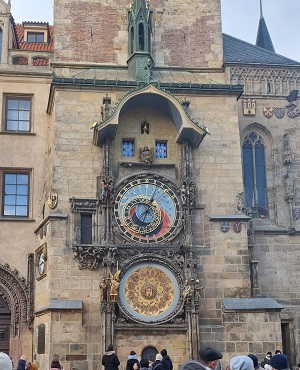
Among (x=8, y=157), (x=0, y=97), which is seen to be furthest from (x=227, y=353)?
(x=0, y=97)

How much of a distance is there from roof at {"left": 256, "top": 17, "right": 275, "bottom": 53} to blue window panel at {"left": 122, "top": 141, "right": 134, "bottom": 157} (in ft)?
47.7

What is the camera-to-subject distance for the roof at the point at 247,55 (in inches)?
877

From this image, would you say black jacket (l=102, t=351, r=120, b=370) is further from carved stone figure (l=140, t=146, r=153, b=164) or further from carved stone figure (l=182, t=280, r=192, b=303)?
carved stone figure (l=140, t=146, r=153, b=164)

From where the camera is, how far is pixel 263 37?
105 ft

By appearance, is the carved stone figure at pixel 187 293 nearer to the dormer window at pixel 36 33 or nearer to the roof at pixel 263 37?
the dormer window at pixel 36 33

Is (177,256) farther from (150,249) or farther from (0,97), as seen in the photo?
(0,97)

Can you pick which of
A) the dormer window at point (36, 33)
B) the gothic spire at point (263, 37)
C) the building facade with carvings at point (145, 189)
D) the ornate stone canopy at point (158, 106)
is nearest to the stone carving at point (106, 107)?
the building facade with carvings at point (145, 189)

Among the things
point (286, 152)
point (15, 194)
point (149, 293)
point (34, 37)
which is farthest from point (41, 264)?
point (34, 37)

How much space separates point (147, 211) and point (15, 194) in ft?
15.4

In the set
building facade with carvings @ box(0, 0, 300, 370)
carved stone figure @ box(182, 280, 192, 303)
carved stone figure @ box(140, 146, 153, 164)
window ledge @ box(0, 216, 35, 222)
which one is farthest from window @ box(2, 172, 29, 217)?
carved stone figure @ box(182, 280, 192, 303)

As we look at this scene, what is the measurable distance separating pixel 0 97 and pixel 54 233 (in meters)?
5.75

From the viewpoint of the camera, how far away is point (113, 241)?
18.0 metres

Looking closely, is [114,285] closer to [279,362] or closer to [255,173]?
[255,173]

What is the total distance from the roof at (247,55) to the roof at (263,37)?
26.6 ft
